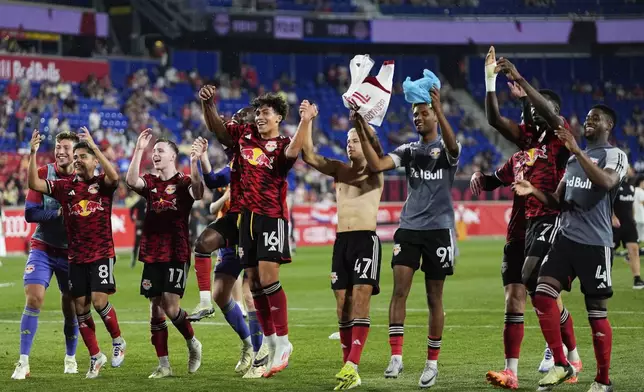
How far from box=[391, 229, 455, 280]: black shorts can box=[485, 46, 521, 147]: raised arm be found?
1.08 metres

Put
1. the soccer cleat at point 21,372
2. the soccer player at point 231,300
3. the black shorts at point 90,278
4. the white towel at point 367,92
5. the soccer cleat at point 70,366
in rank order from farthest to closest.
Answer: the soccer cleat at point 70,366 < the soccer player at point 231,300 < the black shorts at point 90,278 < the soccer cleat at point 21,372 < the white towel at point 367,92

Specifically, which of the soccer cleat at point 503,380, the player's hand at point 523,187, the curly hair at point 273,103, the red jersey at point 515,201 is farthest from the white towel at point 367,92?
the soccer cleat at point 503,380

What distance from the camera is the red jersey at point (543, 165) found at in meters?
10.3

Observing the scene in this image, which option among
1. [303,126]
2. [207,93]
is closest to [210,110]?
[207,93]

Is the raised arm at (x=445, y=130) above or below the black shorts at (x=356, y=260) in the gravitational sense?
above

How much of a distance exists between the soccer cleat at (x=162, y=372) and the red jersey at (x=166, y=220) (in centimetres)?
107

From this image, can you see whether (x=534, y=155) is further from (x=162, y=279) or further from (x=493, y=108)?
(x=162, y=279)

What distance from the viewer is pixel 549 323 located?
9.73 metres

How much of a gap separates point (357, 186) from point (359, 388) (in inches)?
78.6

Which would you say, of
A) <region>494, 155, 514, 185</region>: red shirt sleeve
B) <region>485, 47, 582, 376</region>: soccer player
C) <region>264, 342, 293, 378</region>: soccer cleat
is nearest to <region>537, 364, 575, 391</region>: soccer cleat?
<region>485, 47, 582, 376</region>: soccer player

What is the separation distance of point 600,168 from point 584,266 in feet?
2.80

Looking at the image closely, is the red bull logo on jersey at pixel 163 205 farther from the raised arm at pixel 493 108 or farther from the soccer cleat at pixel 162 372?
the raised arm at pixel 493 108

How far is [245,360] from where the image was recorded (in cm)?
1166

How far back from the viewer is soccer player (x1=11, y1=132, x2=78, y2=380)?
11.6 m
